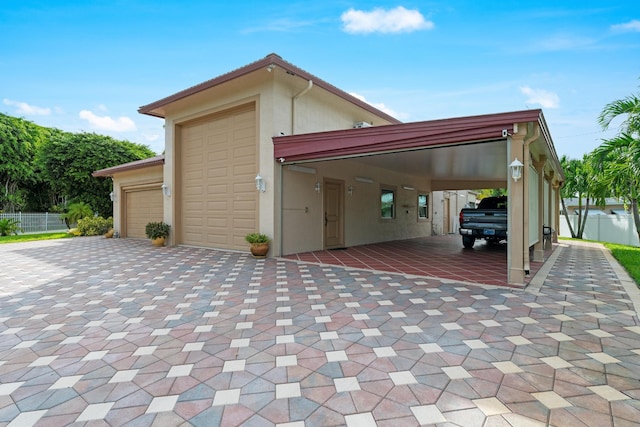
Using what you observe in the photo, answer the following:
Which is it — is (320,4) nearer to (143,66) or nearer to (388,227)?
(143,66)

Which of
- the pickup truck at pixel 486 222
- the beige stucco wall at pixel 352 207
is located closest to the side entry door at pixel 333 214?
the beige stucco wall at pixel 352 207

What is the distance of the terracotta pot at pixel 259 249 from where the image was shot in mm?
7926

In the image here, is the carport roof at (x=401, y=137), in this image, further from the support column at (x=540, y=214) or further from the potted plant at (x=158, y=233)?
the potted plant at (x=158, y=233)

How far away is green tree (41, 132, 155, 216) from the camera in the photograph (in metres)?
18.4

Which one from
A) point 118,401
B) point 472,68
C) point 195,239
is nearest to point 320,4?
point 472,68

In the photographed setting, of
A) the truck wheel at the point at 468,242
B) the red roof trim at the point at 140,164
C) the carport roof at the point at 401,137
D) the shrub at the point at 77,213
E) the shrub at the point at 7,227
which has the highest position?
the red roof trim at the point at 140,164

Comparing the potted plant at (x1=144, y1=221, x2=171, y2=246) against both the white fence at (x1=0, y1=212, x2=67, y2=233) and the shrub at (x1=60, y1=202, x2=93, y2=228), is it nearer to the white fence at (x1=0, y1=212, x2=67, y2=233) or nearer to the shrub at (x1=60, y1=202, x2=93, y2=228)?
the shrub at (x1=60, y1=202, x2=93, y2=228)

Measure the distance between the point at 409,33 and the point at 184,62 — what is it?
6990 millimetres

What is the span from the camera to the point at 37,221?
18844 mm

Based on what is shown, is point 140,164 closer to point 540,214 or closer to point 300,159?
point 300,159

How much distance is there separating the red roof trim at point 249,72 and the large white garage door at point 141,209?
11.2 ft

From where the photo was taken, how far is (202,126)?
10.1 meters

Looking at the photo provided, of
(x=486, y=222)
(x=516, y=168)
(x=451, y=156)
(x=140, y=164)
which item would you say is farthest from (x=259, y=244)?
(x=140, y=164)

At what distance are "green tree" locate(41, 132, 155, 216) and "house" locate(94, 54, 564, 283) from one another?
8645 mm
